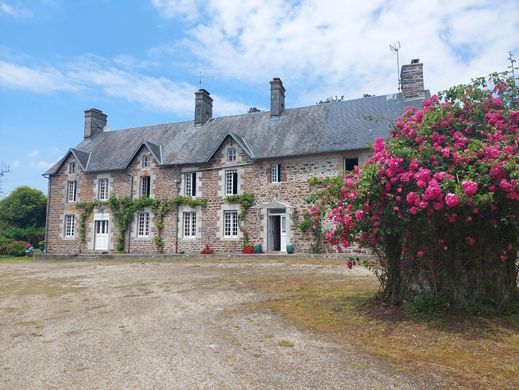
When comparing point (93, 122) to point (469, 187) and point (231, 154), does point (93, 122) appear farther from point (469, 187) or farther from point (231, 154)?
point (469, 187)

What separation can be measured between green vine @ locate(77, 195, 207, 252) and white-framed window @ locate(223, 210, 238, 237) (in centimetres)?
136

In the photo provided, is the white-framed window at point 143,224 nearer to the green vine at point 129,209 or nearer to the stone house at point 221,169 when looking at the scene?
the stone house at point 221,169

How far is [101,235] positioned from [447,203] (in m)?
22.8

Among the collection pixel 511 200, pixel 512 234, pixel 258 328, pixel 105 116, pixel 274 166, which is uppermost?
pixel 105 116

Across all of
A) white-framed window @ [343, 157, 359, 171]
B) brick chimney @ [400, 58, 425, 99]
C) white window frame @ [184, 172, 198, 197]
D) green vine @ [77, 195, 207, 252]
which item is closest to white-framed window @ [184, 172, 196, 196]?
white window frame @ [184, 172, 198, 197]

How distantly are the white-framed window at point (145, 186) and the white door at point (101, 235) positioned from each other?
9.62 ft

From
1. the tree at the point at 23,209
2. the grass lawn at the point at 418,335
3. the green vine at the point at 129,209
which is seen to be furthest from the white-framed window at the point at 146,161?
the grass lawn at the point at 418,335

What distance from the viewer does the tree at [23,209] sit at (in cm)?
3491

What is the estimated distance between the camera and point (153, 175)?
77.7ft

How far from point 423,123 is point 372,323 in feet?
10.4

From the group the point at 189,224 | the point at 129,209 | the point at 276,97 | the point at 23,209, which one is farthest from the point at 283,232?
the point at 23,209

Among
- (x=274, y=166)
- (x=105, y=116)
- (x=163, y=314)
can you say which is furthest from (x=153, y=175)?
(x=163, y=314)

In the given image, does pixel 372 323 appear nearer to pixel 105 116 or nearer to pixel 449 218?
pixel 449 218

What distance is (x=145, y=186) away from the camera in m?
24.1
